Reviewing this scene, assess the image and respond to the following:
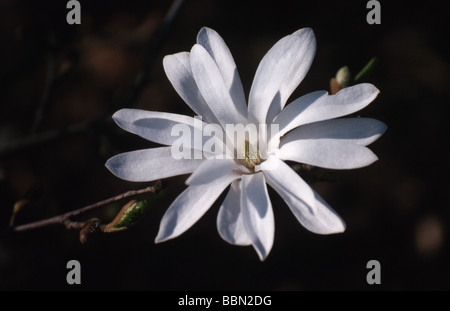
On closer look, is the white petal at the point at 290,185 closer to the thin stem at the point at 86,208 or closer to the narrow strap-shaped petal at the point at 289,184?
the narrow strap-shaped petal at the point at 289,184

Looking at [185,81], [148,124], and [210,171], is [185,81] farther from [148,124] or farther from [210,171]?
[210,171]

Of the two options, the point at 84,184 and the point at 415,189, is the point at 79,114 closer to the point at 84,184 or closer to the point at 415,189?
the point at 84,184

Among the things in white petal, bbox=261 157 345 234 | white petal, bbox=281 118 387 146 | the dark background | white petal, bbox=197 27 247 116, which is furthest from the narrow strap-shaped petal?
the dark background

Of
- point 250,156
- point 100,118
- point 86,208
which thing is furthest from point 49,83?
point 250,156

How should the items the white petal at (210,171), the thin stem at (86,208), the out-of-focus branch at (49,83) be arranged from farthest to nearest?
1. the out-of-focus branch at (49,83)
2. the thin stem at (86,208)
3. the white petal at (210,171)

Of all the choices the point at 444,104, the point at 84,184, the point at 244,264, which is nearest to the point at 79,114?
the point at 84,184

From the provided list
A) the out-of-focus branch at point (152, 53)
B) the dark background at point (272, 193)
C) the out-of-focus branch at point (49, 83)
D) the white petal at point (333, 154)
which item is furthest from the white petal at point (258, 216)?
the dark background at point (272, 193)
